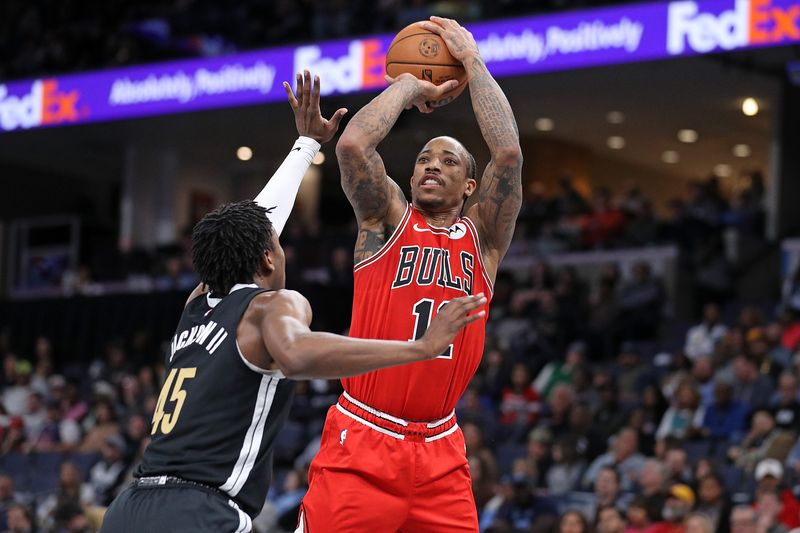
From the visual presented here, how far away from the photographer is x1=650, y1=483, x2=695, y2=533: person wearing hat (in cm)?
936

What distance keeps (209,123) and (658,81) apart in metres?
7.55

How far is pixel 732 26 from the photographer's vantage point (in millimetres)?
14555

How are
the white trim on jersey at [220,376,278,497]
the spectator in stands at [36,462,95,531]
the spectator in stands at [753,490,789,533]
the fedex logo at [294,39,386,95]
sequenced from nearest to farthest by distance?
the white trim on jersey at [220,376,278,497] → the spectator in stands at [753,490,789,533] → the spectator in stands at [36,462,95,531] → the fedex logo at [294,39,386,95]

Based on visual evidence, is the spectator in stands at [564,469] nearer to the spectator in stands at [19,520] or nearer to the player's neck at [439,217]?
the spectator in stands at [19,520]

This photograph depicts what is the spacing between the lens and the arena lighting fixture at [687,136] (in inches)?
866

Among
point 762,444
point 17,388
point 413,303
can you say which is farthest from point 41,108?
point 413,303

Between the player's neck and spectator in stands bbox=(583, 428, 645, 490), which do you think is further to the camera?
spectator in stands bbox=(583, 428, 645, 490)

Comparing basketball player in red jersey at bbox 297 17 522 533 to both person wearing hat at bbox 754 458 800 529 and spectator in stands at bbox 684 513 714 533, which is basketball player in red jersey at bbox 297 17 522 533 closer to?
spectator in stands at bbox 684 513 714 533

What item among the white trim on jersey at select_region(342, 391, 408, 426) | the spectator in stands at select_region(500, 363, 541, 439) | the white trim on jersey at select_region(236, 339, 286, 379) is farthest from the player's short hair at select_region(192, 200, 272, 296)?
the spectator in stands at select_region(500, 363, 541, 439)

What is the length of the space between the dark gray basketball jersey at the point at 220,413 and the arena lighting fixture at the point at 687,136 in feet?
60.7

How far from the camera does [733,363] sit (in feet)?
41.3

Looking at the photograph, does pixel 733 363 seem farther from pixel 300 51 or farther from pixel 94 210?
pixel 94 210

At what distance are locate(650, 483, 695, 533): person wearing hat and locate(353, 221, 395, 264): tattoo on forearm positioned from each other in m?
4.50

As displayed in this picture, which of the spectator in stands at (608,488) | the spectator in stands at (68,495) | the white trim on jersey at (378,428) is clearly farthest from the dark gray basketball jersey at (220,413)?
the spectator in stands at (68,495)
